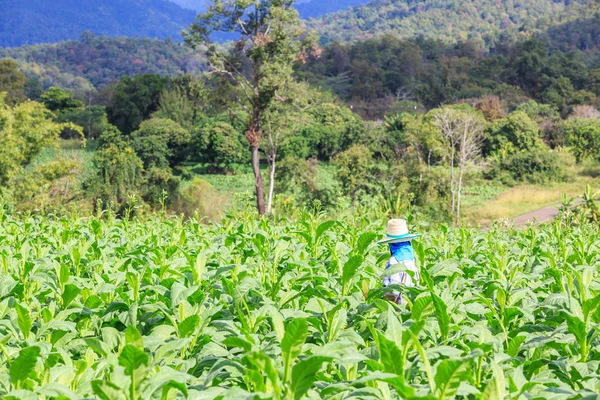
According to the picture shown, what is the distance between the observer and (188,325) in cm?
184

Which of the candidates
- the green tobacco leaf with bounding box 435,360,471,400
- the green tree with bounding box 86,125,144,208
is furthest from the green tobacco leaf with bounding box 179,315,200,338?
the green tree with bounding box 86,125,144,208

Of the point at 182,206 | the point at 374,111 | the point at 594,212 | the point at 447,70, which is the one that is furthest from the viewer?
the point at 447,70

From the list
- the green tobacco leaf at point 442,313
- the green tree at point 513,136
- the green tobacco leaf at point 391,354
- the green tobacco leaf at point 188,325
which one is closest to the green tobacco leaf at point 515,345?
the green tobacco leaf at point 442,313

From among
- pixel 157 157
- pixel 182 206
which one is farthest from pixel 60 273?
pixel 157 157

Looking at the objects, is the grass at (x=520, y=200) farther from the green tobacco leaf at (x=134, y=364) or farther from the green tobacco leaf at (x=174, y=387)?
the green tobacco leaf at (x=134, y=364)

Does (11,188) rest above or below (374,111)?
below

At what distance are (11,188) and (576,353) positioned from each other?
19.0 metres

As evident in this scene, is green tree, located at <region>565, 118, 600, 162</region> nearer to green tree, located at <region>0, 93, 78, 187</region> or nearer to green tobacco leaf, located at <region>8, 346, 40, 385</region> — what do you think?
green tree, located at <region>0, 93, 78, 187</region>

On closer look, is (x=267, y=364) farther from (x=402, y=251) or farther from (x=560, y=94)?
(x=560, y=94)

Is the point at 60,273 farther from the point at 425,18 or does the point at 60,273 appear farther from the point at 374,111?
the point at 425,18

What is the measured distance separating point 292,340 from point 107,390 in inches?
15.0

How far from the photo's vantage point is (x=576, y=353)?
6.06 feet

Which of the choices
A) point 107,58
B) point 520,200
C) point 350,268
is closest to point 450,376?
point 350,268

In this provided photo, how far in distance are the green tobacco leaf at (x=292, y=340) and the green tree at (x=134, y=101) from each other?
4920 centimetres
